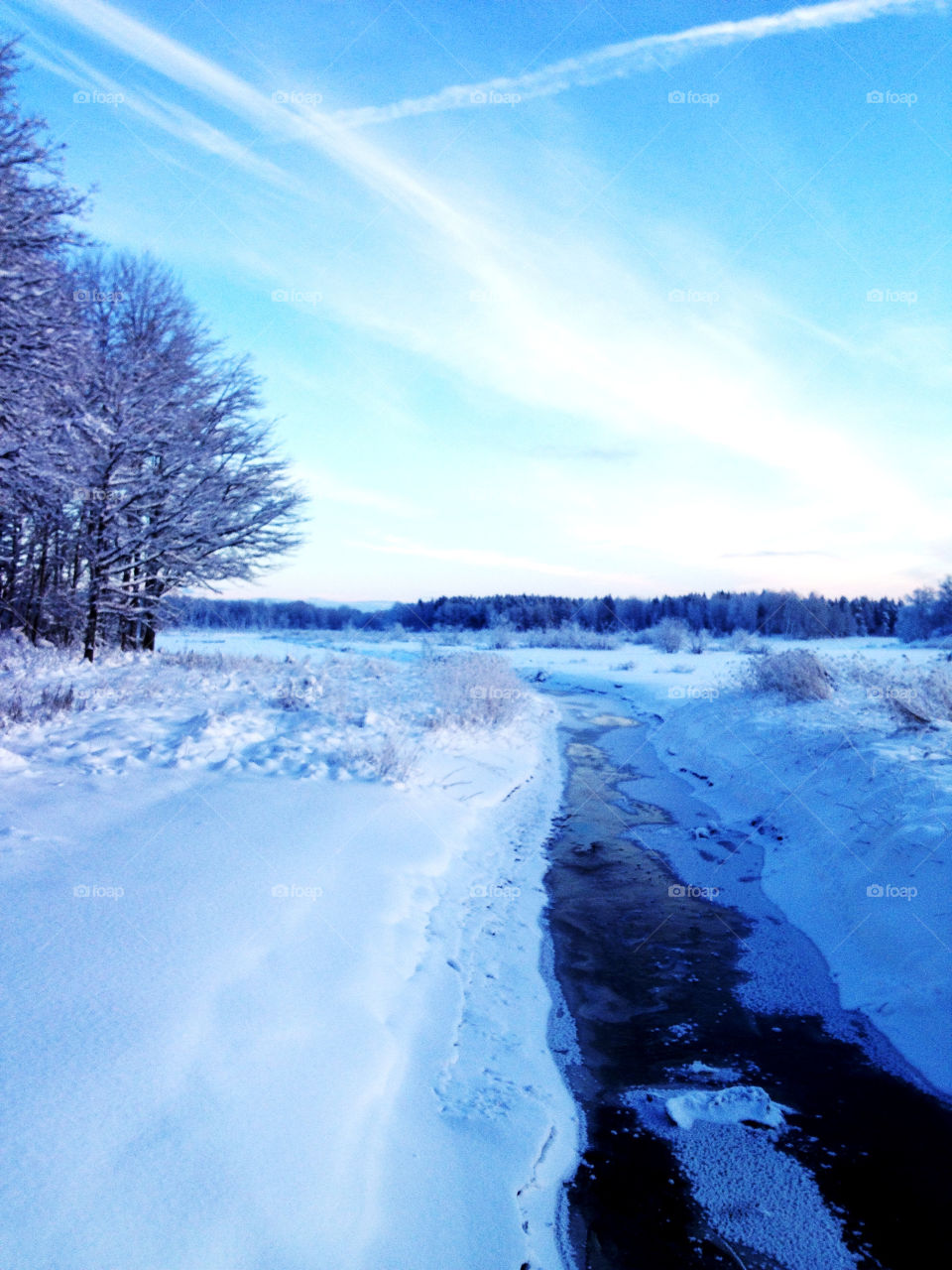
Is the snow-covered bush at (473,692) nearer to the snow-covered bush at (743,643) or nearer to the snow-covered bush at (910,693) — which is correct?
the snow-covered bush at (910,693)

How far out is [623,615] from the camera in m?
98.8

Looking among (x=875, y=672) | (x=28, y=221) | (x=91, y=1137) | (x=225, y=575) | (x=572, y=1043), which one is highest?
(x=28, y=221)

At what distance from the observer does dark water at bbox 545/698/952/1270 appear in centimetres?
307

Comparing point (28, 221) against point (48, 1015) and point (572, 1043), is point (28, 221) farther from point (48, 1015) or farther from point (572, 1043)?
point (572, 1043)

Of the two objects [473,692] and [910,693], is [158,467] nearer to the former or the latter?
[473,692]

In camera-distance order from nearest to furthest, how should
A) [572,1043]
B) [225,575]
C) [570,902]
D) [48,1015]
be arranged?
1. [48,1015]
2. [572,1043]
3. [570,902]
4. [225,575]

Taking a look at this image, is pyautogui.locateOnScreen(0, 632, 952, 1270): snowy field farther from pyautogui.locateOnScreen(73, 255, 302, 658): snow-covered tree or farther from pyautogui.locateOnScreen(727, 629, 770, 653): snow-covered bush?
pyautogui.locateOnScreen(727, 629, 770, 653): snow-covered bush

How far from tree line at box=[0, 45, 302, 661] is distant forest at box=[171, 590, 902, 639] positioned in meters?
39.4

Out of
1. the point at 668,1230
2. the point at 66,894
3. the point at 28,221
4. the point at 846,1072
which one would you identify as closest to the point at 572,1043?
the point at 668,1230

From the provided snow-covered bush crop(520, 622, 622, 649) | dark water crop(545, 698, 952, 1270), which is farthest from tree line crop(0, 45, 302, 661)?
snow-covered bush crop(520, 622, 622, 649)

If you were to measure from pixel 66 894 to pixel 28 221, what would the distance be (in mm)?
8654

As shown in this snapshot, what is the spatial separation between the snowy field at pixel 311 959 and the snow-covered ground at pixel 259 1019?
0.02m

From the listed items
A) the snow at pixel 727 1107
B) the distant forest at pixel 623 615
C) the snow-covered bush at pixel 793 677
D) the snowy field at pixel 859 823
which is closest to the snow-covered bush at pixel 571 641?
the distant forest at pixel 623 615

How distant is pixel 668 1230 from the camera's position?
309cm
